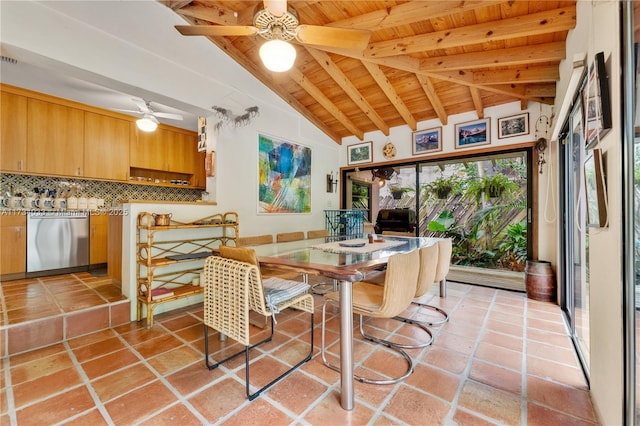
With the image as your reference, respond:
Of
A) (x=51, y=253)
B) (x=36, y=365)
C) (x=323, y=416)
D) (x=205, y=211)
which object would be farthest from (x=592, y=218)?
(x=51, y=253)

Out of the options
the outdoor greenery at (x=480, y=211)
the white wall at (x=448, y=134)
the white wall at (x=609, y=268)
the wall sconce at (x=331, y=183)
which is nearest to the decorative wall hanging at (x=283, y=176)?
the wall sconce at (x=331, y=183)

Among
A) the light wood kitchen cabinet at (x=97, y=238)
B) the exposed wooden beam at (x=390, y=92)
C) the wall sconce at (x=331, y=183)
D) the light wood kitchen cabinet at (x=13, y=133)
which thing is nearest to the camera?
the light wood kitchen cabinet at (x=13, y=133)

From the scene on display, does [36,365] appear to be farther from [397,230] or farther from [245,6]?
[397,230]

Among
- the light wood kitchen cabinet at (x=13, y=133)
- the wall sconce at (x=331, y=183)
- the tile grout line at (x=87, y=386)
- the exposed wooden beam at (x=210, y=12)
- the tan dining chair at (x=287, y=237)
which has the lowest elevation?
the tile grout line at (x=87, y=386)

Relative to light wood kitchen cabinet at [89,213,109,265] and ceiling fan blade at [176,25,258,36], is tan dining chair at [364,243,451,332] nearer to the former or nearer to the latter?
ceiling fan blade at [176,25,258,36]

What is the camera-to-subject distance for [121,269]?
9.23ft

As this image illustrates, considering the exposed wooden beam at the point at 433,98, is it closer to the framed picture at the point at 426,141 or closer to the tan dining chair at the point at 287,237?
the framed picture at the point at 426,141

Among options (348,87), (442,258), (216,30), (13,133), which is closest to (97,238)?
(13,133)

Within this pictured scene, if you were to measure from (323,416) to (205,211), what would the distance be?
2530mm

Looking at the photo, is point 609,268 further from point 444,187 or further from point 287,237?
point 444,187

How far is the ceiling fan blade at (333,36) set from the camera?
192 cm

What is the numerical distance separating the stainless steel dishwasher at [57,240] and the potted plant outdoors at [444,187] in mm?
5668

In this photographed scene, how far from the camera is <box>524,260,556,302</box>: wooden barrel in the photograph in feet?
10.2

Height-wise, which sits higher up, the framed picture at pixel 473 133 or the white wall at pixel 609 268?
the framed picture at pixel 473 133
